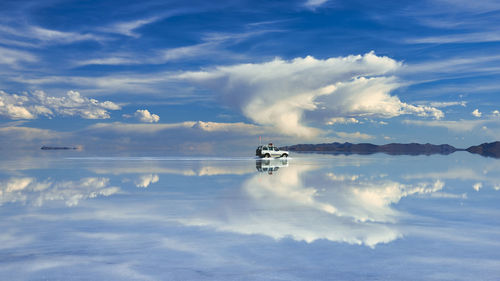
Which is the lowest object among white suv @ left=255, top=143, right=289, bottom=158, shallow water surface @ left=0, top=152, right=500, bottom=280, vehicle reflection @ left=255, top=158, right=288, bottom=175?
shallow water surface @ left=0, top=152, right=500, bottom=280

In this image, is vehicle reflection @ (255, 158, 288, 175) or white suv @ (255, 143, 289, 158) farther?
white suv @ (255, 143, 289, 158)

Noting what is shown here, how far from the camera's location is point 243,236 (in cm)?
1274

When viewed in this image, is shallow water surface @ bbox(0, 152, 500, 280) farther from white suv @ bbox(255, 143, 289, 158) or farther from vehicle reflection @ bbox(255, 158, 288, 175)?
white suv @ bbox(255, 143, 289, 158)

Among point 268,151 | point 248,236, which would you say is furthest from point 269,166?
point 248,236

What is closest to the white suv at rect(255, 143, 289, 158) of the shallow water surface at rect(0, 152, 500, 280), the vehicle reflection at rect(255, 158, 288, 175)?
the vehicle reflection at rect(255, 158, 288, 175)

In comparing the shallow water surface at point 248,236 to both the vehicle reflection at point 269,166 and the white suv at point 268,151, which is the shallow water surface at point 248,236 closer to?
the vehicle reflection at point 269,166

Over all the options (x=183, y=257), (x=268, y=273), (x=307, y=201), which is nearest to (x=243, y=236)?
(x=183, y=257)

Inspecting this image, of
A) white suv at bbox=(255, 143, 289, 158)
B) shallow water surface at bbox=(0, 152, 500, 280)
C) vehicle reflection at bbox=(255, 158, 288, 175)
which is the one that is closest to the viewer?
shallow water surface at bbox=(0, 152, 500, 280)

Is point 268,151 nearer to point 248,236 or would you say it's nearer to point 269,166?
point 269,166

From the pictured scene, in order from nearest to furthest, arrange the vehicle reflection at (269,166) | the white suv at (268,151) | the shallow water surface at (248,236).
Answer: the shallow water surface at (248,236) → the vehicle reflection at (269,166) → the white suv at (268,151)

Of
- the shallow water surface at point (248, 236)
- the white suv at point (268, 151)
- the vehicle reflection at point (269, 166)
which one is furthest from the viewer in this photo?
the white suv at point (268, 151)

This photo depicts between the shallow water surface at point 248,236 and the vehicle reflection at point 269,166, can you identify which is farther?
the vehicle reflection at point 269,166

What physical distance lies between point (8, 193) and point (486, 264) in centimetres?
2405

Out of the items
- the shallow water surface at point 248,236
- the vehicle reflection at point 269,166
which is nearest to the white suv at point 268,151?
the vehicle reflection at point 269,166
